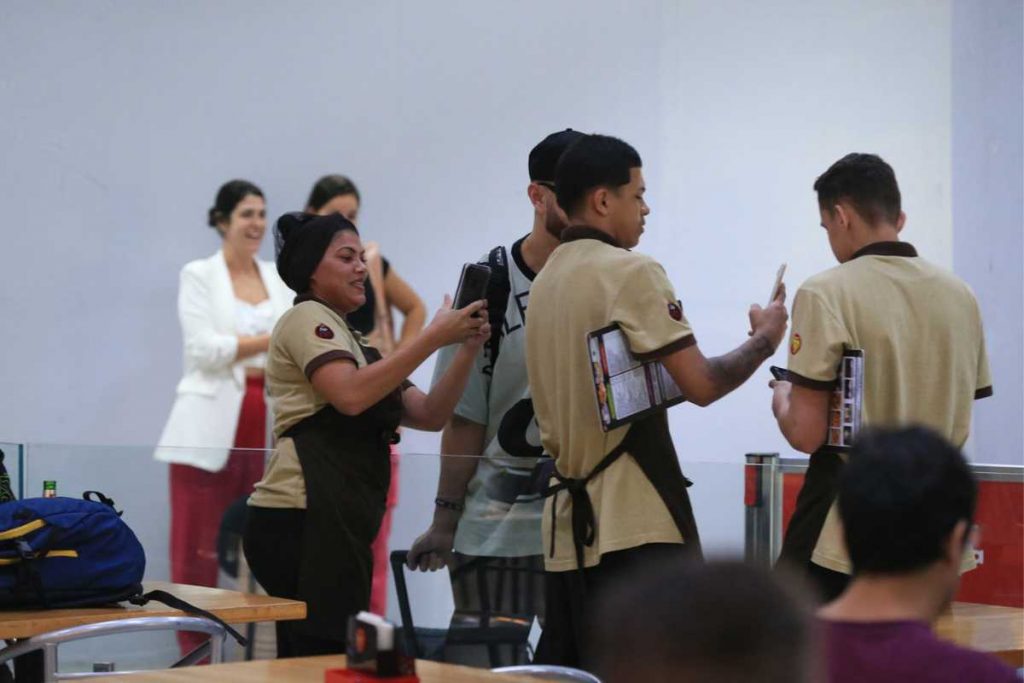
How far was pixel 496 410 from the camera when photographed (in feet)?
11.4

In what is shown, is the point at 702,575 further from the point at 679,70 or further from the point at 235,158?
the point at 679,70

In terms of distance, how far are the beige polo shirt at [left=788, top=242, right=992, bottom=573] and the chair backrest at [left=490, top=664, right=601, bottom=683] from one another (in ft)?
2.33

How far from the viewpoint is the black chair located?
3.38 meters

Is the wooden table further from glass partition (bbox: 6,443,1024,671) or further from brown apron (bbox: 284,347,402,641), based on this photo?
brown apron (bbox: 284,347,402,641)

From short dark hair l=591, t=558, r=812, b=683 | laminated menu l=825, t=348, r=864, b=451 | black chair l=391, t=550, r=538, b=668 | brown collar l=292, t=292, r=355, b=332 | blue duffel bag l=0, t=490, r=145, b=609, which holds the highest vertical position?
brown collar l=292, t=292, r=355, b=332

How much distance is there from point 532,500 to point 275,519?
56cm

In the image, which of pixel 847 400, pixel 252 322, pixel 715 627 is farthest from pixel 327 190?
pixel 715 627

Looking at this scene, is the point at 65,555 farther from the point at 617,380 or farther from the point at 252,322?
the point at 252,322

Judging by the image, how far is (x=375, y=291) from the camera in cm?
614

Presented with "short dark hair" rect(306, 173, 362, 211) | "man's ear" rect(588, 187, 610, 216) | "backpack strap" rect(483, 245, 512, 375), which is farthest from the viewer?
"short dark hair" rect(306, 173, 362, 211)

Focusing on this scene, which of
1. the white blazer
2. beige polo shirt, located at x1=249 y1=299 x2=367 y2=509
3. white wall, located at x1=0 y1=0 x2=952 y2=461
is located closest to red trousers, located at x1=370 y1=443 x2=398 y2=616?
beige polo shirt, located at x1=249 y1=299 x2=367 y2=509

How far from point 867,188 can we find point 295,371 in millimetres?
1269

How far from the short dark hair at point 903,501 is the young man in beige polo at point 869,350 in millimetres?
1290

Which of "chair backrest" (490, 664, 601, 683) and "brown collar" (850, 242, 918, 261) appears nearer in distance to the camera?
"chair backrest" (490, 664, 601, 683)
